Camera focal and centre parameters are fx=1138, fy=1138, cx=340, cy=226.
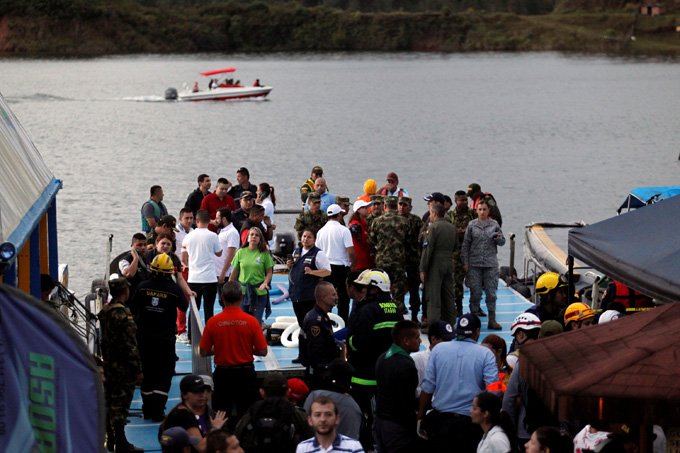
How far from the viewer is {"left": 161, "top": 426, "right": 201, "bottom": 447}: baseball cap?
7.08 metres

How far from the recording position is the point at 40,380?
17.1ft

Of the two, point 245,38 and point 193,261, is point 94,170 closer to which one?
point 193,261

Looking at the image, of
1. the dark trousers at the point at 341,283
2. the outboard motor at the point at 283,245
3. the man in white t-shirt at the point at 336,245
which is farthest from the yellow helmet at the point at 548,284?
the outboard motor at the point at 283,245

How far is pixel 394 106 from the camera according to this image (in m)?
96.8

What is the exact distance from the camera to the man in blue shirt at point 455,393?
845cm

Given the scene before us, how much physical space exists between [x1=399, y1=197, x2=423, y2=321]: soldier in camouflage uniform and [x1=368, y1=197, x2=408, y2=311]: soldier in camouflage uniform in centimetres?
16

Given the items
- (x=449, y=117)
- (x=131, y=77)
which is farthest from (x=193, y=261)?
(x=131, y=77)

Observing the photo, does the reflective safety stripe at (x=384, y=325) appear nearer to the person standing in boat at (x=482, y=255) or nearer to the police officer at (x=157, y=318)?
the police officer at (x=157, y=318)

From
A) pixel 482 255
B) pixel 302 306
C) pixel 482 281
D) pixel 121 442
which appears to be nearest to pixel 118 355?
pixel 121 442

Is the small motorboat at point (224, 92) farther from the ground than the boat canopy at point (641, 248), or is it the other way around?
the boat canopy at point (641, 248)

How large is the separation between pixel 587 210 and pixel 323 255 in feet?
111

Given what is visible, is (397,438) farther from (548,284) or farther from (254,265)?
(254,265)

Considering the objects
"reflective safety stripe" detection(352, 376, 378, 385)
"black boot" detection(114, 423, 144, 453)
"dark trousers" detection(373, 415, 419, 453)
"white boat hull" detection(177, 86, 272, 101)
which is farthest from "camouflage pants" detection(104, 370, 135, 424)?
"white boat hull" detection(177, 86, 272, 101)

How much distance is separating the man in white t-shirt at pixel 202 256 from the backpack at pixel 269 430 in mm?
5953
